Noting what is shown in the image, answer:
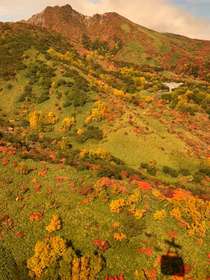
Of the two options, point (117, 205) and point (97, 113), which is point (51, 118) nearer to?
point (97, 113)

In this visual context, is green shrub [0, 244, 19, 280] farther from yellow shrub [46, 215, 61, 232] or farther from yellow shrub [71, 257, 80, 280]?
yellow shrub [71, 257, 80, 280]

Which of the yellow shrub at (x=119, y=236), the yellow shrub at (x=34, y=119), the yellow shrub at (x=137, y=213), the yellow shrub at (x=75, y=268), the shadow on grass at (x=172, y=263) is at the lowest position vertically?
the yellow shrub at (x=34, y=119)

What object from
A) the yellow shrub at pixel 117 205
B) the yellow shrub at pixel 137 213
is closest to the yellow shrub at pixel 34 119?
the yellow shrub at pixel 117 205

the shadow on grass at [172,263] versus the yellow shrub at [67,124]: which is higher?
the shadow on grass at [172,263]

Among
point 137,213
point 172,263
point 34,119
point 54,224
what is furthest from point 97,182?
point 34,119

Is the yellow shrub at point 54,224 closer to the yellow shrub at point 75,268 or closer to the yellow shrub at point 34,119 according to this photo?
the yellow shrub at point 75,268

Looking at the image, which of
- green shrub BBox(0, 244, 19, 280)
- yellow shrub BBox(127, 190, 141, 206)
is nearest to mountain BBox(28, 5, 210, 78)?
yellow shrub BBox(127, 190, 141, 206)

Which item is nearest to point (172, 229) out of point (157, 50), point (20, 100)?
point (20, 100)

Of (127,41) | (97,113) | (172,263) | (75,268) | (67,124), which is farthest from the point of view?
(127,41)
